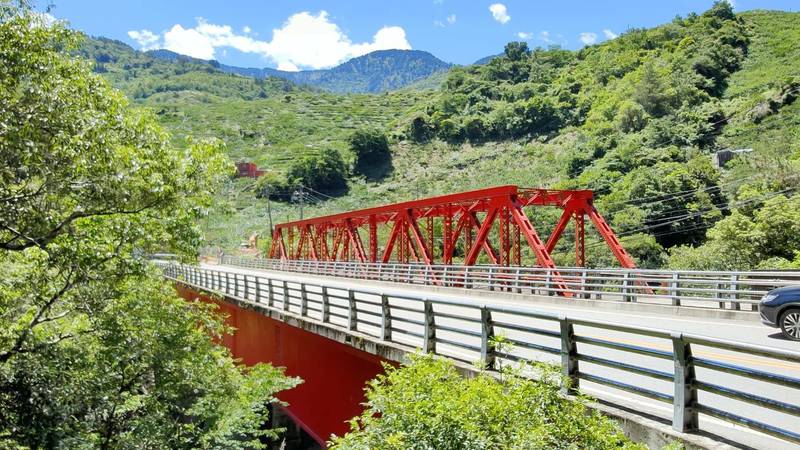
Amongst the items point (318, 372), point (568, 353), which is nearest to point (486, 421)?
point (568, 353)

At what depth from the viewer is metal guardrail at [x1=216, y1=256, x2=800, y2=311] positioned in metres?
15.5

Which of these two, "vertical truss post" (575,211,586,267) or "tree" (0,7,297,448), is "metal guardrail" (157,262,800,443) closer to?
"tree" (0,7,297,448)

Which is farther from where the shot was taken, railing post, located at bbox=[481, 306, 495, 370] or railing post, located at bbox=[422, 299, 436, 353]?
railing post, located at bbox=[422, 299, 436, 353]

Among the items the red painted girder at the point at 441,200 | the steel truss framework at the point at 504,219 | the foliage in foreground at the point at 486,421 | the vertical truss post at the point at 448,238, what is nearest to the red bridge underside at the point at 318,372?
the foliage in foreground at the point at 486,421

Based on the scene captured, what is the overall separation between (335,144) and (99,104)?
489 ft

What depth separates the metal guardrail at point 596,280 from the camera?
608 inches

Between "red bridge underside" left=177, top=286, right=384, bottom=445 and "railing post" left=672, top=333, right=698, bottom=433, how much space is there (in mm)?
6024

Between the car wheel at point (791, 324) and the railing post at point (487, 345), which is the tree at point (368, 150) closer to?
the car wheel at point (791, 324)

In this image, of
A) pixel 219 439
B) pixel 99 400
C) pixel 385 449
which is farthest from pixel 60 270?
pixel 385 449

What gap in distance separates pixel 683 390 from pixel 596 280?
30.2 m

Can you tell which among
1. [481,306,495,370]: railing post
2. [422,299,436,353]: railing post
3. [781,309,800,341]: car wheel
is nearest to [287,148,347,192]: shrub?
[422,299,436,353]: railing post

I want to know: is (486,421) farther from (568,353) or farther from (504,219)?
(504,219)

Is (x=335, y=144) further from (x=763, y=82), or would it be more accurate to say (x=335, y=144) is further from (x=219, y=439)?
(x=219, y=439)

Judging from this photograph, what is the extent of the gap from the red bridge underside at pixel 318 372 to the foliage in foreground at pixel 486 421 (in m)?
4.34
